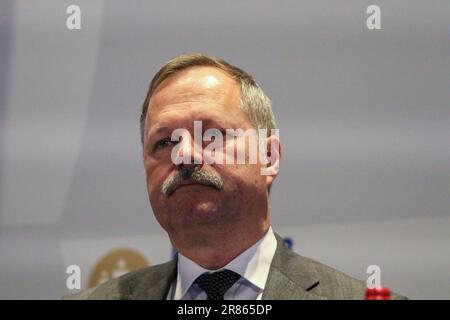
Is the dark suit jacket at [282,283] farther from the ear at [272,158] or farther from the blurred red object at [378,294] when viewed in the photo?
the blurred red object at [378,294]

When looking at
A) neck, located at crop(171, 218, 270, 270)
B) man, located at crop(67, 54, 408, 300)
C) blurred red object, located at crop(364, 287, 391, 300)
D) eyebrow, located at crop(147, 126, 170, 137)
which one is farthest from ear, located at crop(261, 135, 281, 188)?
blurred red object, located at crop(364, 287, 391, 300)

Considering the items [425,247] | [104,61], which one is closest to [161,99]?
[104,61]

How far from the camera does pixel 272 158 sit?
63.1 inches

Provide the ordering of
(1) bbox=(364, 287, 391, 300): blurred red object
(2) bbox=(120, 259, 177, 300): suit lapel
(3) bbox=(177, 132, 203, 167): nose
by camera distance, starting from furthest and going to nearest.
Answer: (2) bbox=(120, 259, 177, 300): suit lapel, (3) bbox=(177, 132, 203, 167): nose, (1) bbox=(364, 287, 391, 300): blurred red object

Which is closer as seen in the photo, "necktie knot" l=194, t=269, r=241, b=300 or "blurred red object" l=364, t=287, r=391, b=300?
"blurred red object" l=364, t=287, r=391, b=300

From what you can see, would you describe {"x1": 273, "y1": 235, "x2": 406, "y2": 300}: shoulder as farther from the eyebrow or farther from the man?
the eyebrow

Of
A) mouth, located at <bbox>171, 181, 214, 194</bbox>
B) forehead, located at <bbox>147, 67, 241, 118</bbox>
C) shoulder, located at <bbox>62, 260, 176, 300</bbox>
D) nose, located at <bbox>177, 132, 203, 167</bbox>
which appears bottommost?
shoulder, located at <bbox>62, 260, 176, 300</bbox>

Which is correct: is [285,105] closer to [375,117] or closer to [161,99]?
[375,117]

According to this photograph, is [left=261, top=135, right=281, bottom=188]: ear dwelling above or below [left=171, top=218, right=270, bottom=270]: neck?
A: above

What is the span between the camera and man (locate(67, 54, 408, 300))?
4.71 ft

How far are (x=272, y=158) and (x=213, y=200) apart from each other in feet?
0.72

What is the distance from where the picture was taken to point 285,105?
202cm

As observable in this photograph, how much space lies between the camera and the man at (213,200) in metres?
1.43

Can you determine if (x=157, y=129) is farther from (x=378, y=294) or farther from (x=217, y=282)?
(x=378, y=294)
